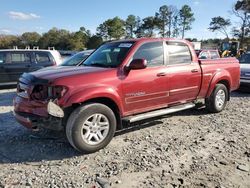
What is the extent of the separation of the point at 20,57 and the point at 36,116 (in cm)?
859

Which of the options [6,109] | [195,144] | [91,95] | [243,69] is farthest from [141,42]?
[243,69]

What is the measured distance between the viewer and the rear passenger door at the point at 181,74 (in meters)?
6.34

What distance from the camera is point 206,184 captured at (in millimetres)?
4008

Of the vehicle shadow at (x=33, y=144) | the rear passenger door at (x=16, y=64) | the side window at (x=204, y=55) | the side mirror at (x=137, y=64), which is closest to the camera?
the vehicle shadow at (x=33, y=144)

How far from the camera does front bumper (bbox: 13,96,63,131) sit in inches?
191

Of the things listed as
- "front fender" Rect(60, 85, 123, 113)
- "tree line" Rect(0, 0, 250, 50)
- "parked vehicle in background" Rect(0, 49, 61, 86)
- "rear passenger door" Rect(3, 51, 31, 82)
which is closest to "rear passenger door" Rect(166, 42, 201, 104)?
"front fender" Rect(60, 85, 123, 113)

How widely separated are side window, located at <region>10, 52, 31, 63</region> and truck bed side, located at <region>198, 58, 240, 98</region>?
8271mm

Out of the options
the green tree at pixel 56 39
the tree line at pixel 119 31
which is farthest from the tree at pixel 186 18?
the green tree at pixel 56 39

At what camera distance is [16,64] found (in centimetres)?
1273

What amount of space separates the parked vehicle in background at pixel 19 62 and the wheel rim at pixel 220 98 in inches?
299

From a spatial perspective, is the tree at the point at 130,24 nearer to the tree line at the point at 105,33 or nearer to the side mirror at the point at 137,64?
the tree line at the point at 105,33

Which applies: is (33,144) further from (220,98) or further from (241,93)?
(241,93)

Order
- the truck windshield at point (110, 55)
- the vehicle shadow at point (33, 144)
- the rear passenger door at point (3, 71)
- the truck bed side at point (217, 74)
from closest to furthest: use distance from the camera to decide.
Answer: the vehicle shadow at point (33, 144)
the truck windshield at point (110, 55)
the truck bed side at point (217, 74)
the rear passenger door at point (3, 71)

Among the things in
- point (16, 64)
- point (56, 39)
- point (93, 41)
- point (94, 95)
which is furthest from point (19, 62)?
point (56, 39)
